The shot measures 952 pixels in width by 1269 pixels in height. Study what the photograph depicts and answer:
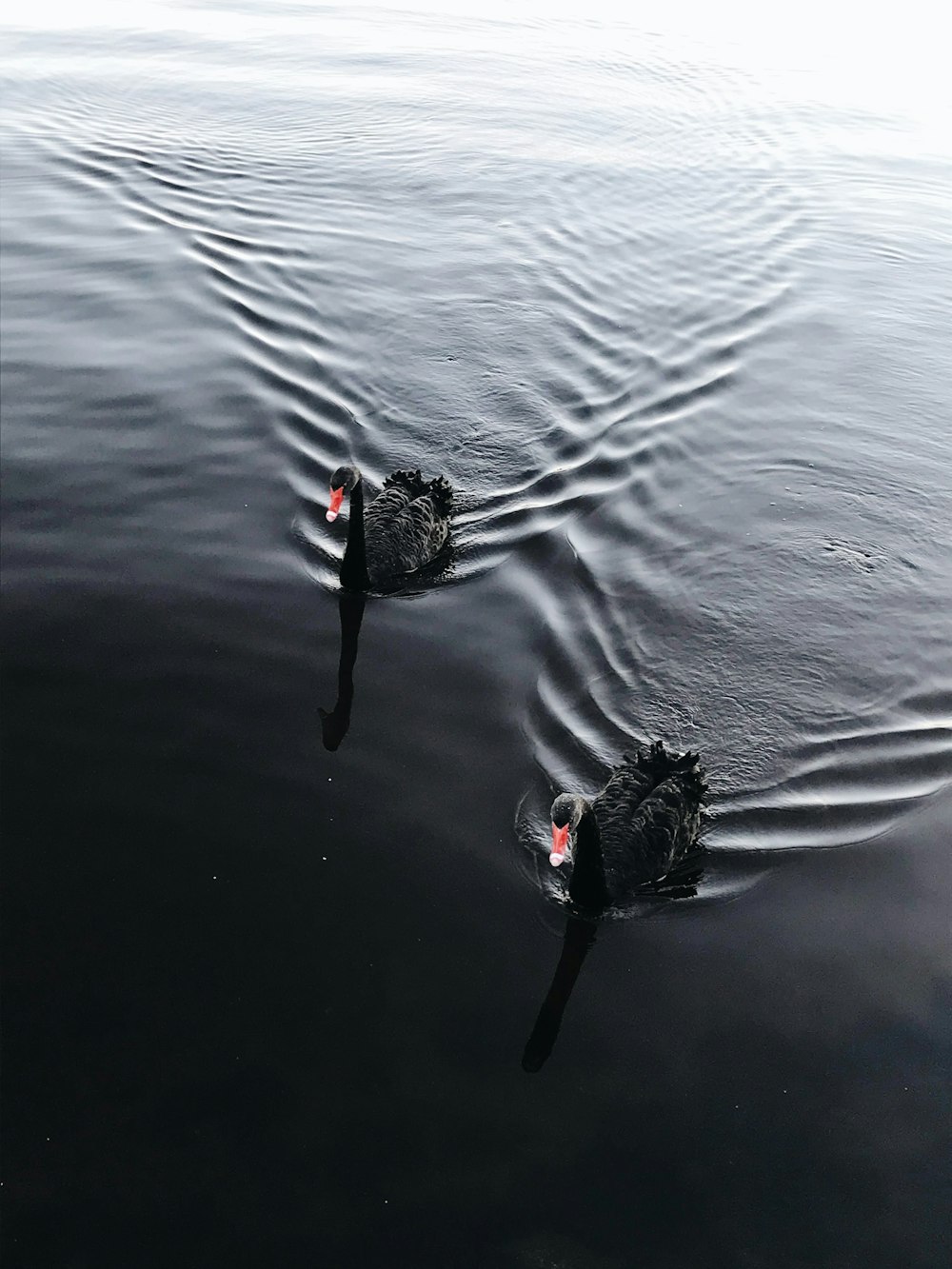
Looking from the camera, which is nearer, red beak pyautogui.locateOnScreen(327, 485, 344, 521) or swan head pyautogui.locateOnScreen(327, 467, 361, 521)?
red beak pyautogui.locateOnScreen(327, 485, 344, 521)

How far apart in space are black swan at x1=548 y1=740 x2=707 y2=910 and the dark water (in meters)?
0.32

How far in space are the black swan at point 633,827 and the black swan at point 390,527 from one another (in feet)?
12.0

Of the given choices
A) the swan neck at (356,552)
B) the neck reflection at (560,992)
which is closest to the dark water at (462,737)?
the neck reflection at (560,992)

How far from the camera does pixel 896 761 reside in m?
10.2

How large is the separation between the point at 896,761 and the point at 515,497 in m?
5.24

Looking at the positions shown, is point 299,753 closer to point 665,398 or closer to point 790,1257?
point 790,1257

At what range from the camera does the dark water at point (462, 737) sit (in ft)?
23.0

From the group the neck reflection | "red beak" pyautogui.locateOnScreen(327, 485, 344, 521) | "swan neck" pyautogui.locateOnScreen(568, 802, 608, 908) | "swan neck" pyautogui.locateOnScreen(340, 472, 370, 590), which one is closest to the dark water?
the neck reflection

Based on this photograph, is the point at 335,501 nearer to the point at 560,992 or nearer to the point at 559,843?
the point at 559,843

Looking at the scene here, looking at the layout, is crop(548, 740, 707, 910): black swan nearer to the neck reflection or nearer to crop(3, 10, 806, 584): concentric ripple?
the neck reflection

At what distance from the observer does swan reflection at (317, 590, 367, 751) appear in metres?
10.1

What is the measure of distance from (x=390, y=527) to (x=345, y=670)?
5.82ft

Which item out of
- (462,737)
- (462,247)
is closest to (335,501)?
(462,737)

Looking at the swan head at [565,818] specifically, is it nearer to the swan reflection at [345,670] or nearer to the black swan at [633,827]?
the black swan at [633,827]
